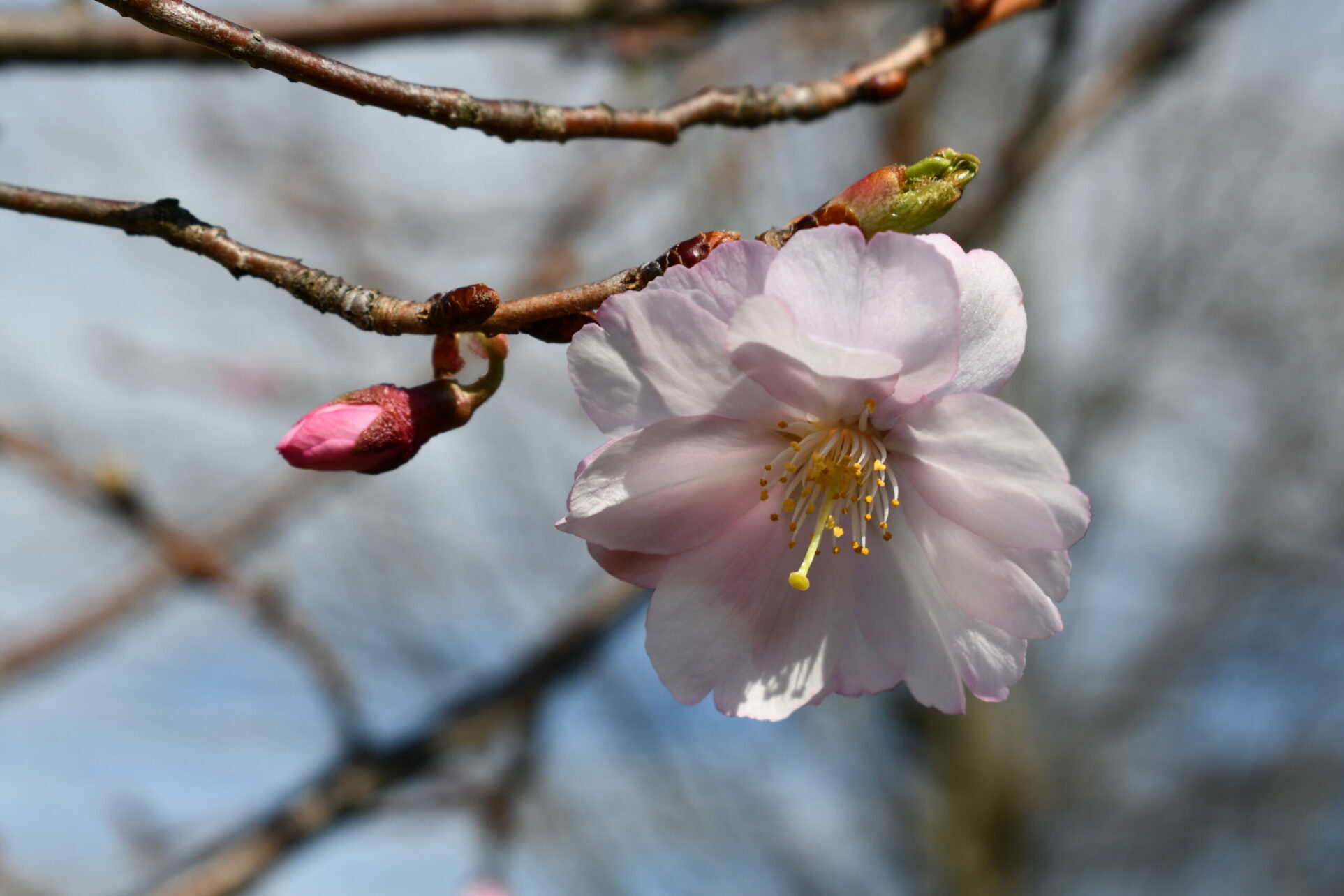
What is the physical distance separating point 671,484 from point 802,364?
205 mm

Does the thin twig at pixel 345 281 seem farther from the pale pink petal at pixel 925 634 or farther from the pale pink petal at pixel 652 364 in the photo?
the pale pink petal at pixel 925 634

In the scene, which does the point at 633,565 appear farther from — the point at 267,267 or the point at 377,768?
the point at 377,768

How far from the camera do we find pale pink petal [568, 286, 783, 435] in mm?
955

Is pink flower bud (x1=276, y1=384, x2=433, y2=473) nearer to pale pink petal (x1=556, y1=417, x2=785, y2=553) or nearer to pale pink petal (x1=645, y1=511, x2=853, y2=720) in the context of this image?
pale pink petal (x1=556, y1=417, x2=785, y2=553)

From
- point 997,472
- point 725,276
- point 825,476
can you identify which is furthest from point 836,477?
point 725,276

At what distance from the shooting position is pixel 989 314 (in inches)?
40.4

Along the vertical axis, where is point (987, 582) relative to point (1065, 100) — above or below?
below

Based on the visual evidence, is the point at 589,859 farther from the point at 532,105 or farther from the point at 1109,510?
the point at 532,105

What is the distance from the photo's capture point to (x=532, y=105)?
1.13 metres

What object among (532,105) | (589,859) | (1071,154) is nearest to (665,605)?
(532,105)

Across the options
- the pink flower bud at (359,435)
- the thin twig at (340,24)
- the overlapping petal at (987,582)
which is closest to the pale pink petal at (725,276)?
the pink flower bud at (359,435)

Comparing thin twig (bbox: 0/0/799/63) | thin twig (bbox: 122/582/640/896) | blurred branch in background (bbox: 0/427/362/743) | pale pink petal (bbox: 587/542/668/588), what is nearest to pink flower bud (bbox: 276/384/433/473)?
pale pink petal (bbox: 587/542/668/588)

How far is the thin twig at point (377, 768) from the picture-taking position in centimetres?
207

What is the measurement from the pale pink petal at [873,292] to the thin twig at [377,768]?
70.9 inches
